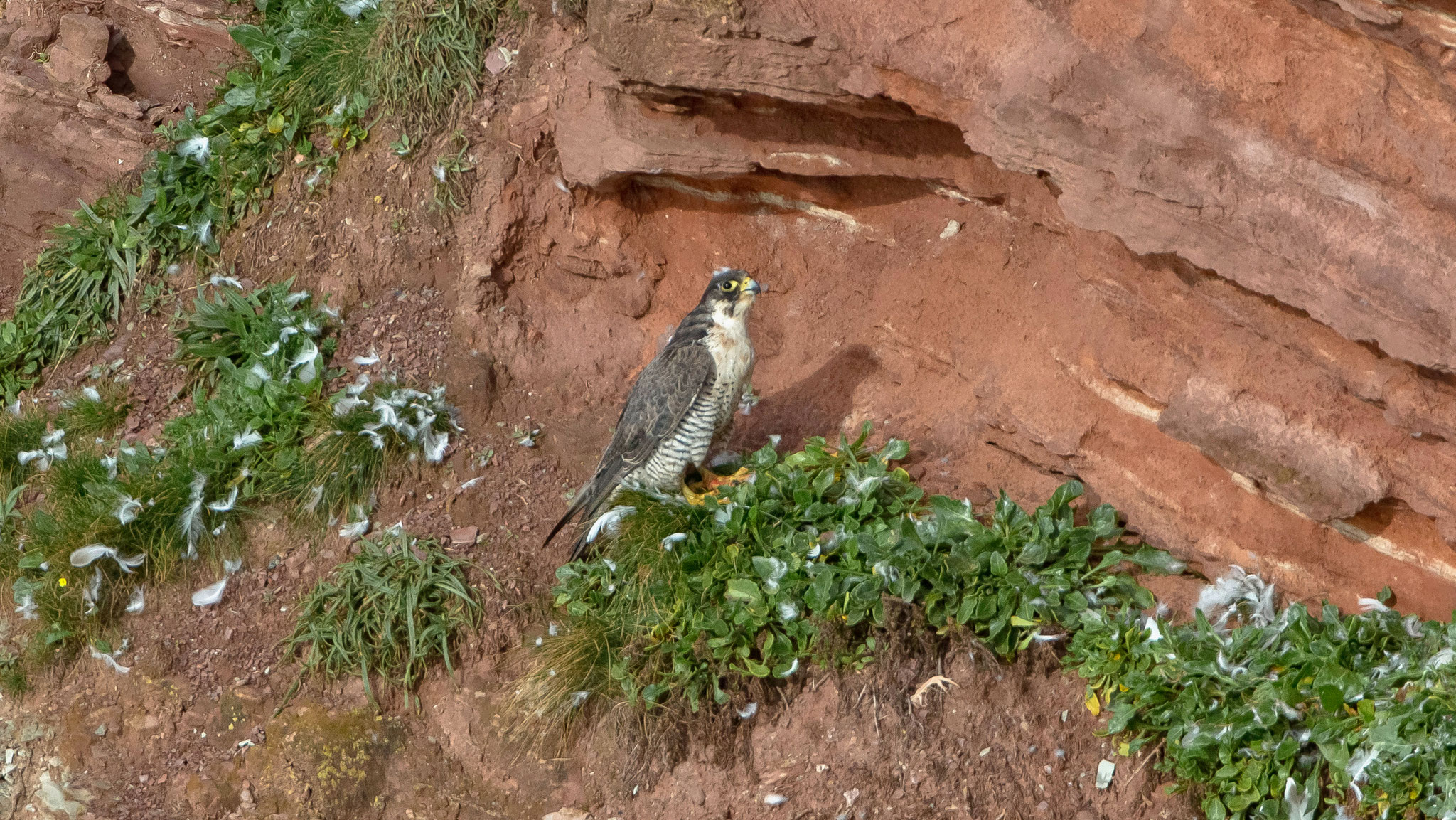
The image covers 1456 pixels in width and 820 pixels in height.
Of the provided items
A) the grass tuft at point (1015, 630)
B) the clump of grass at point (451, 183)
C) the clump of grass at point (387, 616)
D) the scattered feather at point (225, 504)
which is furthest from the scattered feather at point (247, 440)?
the grass tuft at point (1015, 630)

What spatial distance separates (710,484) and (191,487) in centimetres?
255

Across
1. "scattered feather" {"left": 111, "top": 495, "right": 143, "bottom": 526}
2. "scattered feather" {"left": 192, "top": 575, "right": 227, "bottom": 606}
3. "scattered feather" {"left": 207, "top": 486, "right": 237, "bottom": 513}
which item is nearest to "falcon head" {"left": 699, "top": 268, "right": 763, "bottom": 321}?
"scattered feather" {"left": 207, "top": 486, "right": 237, "bottom": 513}

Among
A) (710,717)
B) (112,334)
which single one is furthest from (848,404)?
(112,334)

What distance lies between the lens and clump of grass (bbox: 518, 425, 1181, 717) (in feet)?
13.9

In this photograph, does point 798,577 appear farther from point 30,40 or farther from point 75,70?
point 30,40

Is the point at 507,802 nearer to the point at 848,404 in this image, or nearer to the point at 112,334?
the point at 848,404

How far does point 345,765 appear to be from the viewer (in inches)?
193

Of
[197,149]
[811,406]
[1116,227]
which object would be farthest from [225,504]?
[1116,227]

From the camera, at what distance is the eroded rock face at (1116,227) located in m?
3.57

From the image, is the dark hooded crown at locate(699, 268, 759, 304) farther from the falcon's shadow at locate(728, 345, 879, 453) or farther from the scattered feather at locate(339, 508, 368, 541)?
the scattered feather at locate(339, 508, 368, 541)

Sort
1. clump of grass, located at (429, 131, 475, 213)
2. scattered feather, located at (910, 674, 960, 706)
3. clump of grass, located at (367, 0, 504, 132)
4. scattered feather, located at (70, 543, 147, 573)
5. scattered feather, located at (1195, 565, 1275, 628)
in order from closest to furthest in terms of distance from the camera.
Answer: scattered feather, located at (1195, 565, 1275, 628) → scattered feather, located at (910, 674, 960, 706) → scattered feather, located at (70, 543, 147, 573) → clump of grass, located at (429, 131, 475, 213) → clump of grass, located at (367, 0, 504, 132)

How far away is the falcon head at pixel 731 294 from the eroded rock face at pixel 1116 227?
69 centimetres

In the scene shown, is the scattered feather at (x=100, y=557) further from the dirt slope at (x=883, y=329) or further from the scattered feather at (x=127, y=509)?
the dirt slope at (x=883, y=329)

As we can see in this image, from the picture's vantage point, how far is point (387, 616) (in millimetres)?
5023
